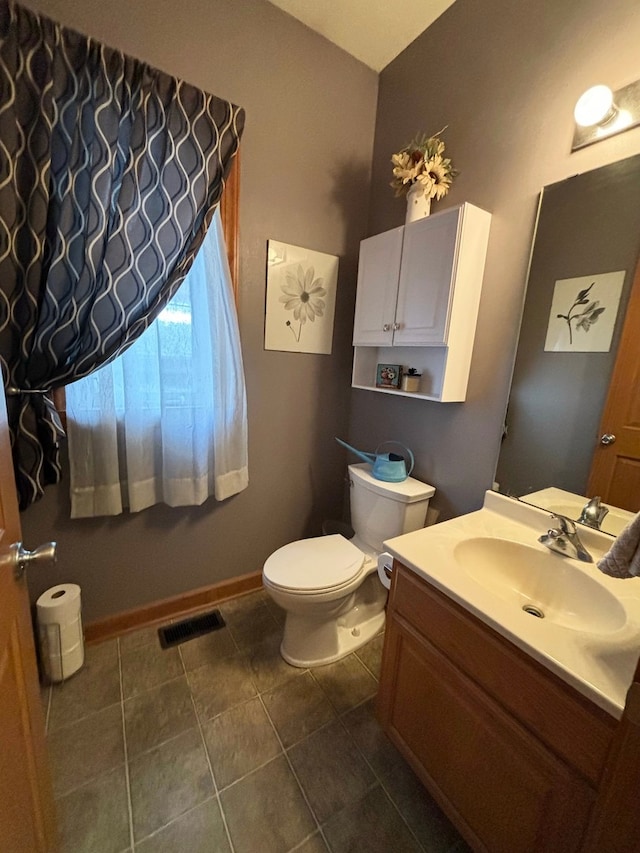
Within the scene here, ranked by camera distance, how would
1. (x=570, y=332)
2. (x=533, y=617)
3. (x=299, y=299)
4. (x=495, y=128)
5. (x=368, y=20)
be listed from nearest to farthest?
(x=533, y=617), (x=570, y=332), (x=495, y=128), (x=368, y=20), (x=299, y=299)

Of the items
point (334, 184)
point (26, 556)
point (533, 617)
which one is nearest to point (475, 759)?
point (533, 617)

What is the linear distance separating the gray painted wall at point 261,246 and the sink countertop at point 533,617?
99 cm

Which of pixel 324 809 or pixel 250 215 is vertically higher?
pixel 250 215

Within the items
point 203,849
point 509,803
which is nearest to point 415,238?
point 509,803

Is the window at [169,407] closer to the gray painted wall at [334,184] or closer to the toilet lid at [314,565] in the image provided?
the gray painted wall at [334,184]

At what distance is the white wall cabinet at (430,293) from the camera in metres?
1.29

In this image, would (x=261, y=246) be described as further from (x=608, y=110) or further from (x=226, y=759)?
(x=226, y=759)

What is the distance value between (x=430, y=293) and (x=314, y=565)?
119 cm

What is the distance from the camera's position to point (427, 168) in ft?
4.47

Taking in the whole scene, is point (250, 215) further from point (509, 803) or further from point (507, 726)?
point (509, 803)

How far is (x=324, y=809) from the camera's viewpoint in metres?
1.02

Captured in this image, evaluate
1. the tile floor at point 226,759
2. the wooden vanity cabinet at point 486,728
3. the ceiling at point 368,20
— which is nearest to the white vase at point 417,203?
the ceiling at point 368,20

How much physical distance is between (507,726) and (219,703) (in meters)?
1.05

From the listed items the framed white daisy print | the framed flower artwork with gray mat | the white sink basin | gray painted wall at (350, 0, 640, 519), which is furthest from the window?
the framed flower artwork with gray mat
